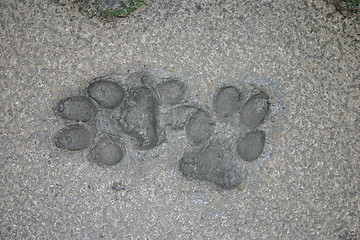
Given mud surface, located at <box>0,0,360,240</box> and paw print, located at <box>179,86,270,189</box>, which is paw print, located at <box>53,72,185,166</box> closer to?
mud surface, located at <box>0,0,360,240</box>

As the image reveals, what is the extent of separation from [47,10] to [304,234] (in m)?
1.15

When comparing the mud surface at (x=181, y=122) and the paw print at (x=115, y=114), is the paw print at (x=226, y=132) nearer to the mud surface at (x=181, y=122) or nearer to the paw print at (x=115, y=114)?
the mud surface at (x=181, y=122)

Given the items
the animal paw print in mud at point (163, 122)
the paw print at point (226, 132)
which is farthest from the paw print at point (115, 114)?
the paw print at point (226, 132)

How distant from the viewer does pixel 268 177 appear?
142 centimetres

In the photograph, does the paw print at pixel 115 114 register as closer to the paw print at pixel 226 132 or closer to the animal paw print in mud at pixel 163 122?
the animal paw print in mud at pixel 163 122

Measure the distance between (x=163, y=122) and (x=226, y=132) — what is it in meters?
0.21

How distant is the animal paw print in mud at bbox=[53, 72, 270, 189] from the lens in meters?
1.34

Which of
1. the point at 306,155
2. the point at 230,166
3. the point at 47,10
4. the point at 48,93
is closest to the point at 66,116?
the point at 48,93

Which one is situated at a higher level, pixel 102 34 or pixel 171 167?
pixel 102 34

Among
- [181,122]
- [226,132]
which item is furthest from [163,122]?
[226,132]

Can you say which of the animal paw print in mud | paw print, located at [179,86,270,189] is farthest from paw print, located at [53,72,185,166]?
paw print, located at [179,86,270,189]

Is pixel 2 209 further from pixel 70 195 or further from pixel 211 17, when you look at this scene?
pixel 211 17

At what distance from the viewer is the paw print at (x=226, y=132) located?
1.36 meters

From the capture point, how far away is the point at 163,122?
1.37m
